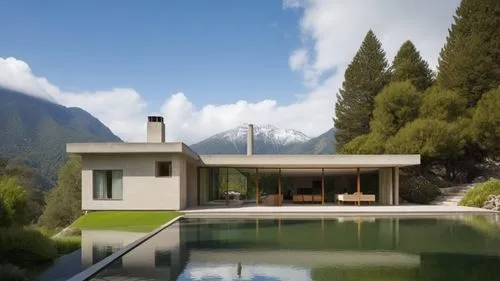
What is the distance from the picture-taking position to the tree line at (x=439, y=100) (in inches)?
1215

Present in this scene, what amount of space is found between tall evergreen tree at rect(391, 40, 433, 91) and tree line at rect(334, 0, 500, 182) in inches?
3.2

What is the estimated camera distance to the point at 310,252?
32.9 feet

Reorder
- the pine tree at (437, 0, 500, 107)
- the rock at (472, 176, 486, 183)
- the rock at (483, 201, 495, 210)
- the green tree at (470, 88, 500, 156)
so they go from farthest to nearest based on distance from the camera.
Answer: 1. the pine tree at (437, 0, 500, 107)
2. the rock at (472, 176, 486, 183)
3. the green tree at (470, 88, 500, 156)
4. the rock at (483, 201, 495, 210)

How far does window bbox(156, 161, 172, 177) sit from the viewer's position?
800 inches

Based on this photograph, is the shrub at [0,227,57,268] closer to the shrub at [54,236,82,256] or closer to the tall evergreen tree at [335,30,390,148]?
the shrub at [54,236,82,256]

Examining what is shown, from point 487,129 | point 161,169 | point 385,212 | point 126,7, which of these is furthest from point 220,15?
point 487,129

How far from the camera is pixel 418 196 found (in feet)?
87.2

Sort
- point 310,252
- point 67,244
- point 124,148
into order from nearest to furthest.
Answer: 1. point 310,252
2. point 67,244
3. point 124,148

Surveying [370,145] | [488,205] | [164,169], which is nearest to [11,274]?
[164,169]

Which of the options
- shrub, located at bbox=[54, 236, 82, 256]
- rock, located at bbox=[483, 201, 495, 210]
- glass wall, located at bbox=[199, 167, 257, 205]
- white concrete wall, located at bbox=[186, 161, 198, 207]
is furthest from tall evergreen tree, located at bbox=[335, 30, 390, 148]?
shrub, located at bbox=[54, 236, 82, 256]

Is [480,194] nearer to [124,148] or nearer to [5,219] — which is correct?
[124,148]

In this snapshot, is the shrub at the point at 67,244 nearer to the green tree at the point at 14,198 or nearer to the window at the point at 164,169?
the green tree at the point at 14,198

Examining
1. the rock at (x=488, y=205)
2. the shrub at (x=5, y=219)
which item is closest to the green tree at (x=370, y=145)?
the rock at (x=488, y=205)

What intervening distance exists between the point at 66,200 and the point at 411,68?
104 feet
